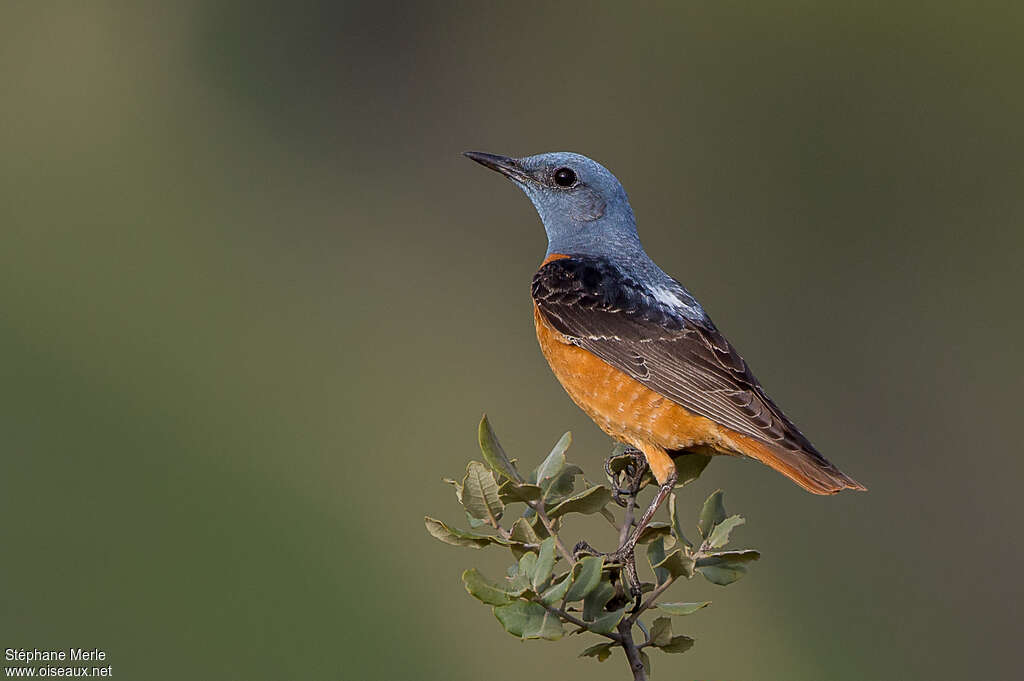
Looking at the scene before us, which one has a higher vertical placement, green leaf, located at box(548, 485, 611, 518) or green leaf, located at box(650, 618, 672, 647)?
green leaf, located at box(548, 485, 611, 518)

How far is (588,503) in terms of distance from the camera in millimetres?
3223

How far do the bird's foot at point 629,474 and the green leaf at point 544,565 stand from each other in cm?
172

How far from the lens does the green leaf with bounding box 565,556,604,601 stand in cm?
287

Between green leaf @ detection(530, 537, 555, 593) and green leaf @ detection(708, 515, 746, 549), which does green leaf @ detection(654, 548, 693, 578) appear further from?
green leaf @ detection(530, 537, 555, 593)

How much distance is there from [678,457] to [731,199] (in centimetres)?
629

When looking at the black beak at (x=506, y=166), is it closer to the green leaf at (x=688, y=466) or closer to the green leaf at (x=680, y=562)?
the green leaf at (x=688, y=466)

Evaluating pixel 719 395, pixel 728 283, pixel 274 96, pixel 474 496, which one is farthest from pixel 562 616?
pixel 274 96

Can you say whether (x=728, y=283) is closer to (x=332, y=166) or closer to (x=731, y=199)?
(x=731, y=199)

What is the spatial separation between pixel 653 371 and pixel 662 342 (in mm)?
157

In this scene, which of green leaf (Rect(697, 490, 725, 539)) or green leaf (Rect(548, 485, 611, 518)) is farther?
green leaf (Rect(697, 490, 725, 539))

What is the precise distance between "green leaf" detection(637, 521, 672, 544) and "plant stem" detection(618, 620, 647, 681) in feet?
1.16

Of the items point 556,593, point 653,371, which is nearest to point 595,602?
point 556,593

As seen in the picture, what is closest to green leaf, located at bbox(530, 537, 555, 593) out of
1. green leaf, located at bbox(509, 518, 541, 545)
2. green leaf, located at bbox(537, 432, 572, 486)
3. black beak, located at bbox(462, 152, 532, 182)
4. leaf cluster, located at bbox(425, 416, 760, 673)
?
leaf cluster, located at bbox(425, 416, 760, 673)

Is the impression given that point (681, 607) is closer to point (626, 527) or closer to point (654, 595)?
point (654, 595)
